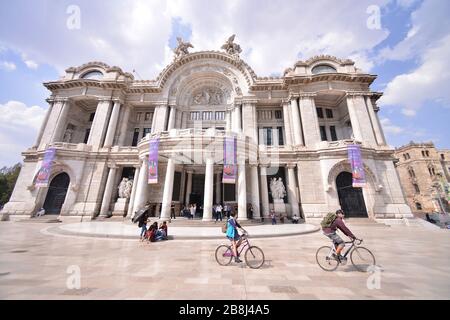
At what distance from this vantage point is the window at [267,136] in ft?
82.9

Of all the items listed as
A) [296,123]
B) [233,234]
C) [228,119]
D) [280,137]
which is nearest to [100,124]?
[228,119]

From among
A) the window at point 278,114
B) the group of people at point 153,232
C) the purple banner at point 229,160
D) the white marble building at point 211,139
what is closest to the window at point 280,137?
the white marble building at point 211,139

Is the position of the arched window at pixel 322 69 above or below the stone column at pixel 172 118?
above

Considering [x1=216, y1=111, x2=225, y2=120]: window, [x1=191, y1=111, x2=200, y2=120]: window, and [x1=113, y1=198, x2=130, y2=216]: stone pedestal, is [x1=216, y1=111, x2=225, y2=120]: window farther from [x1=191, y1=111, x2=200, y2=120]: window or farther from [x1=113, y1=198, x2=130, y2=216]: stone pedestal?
[x1=113, y1=198, x2=130, y2=216]: stone pedestal

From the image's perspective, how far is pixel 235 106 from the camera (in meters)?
25.6

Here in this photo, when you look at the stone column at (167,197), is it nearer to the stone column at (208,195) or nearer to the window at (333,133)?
the stone column at (208,195)

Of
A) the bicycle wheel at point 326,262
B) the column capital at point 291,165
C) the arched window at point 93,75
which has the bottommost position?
the bicycle wheel at point 326,262

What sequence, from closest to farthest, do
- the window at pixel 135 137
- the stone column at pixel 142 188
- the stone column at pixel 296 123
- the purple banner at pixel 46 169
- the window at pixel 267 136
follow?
the stone column at pixel 142 188
the purple banner at pixel 46 169
the stone column at pixel 296 123
the window at pixel 267 136
the window at pixel 135 137

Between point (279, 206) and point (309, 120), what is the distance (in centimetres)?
1166

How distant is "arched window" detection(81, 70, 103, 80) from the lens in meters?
26.8

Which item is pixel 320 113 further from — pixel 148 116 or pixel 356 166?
pixel 148 116

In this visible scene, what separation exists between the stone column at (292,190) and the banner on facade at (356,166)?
5.84 meters
